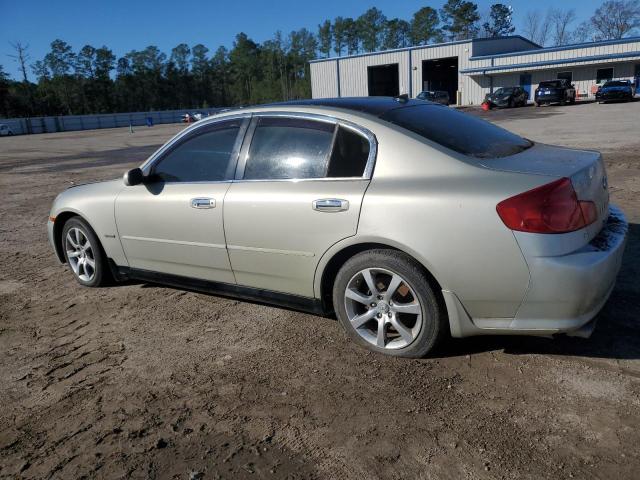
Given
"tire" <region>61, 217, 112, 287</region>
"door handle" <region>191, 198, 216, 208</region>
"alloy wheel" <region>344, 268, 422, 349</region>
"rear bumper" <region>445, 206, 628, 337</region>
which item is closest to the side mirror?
"door handle" <region>191, 198, 216, 208</region>

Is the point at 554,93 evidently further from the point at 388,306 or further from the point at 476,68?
the point at 388,306

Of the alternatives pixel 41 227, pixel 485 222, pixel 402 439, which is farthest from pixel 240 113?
pixel 41 227

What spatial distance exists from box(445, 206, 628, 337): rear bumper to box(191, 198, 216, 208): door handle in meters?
1.85

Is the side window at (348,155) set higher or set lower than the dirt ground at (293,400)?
higher

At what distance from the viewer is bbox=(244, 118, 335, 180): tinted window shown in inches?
137

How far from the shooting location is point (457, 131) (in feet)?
11.6

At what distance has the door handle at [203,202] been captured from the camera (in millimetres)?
3850

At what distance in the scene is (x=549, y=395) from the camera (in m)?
2.84

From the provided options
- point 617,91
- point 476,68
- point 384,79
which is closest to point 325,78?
point 384,79

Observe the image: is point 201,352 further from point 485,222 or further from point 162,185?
point 485,222

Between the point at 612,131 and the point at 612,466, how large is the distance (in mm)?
17333

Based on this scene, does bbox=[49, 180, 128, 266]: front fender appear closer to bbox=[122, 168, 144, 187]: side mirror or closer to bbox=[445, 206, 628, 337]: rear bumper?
bbox=[122, 168, 144, 187]: side mirror

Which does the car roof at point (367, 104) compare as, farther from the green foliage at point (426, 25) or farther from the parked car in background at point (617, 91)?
the green foliage at point (426, 25)

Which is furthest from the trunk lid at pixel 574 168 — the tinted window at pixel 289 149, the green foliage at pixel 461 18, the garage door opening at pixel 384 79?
the green foliage at pixel 461 18
